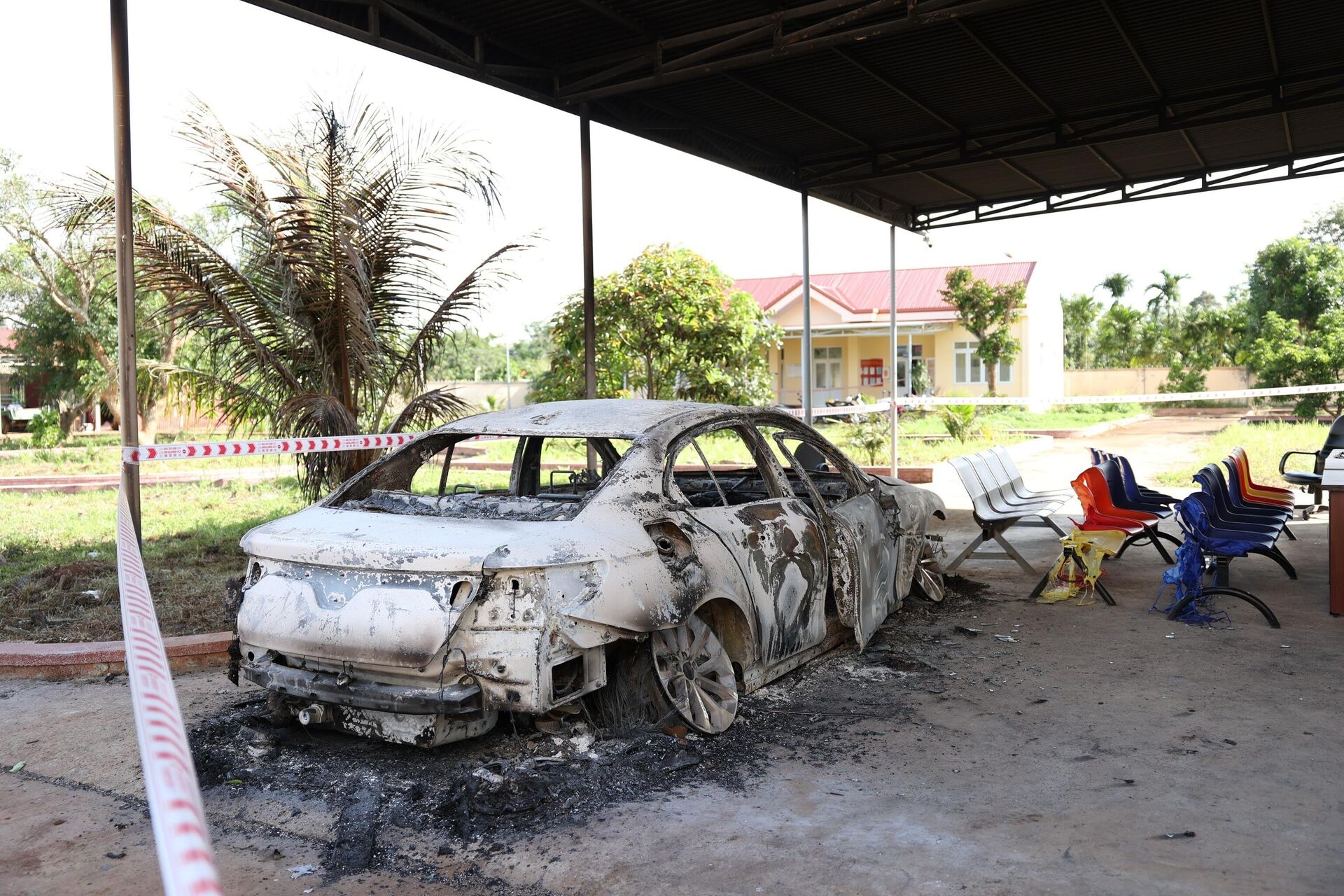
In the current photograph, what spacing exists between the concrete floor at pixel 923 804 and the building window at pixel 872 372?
32585mm

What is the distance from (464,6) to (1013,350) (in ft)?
95.7

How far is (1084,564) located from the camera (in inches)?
311

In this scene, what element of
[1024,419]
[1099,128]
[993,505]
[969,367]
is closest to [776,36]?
[993,505]

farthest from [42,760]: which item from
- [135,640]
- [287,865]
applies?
[135,640]

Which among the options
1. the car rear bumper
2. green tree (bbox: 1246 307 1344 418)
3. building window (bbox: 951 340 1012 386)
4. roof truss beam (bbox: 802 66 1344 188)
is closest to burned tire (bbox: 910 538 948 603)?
the car rear bumper

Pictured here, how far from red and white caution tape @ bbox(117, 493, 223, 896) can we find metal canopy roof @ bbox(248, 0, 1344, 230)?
585cm

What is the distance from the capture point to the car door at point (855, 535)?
18.4ft

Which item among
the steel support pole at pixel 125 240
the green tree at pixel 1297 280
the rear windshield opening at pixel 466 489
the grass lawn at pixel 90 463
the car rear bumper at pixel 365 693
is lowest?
Result: the car rear bumper at pixel 365 693

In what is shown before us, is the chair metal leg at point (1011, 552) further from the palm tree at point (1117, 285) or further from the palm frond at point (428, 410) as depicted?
the palm tree at point (1117, 285)

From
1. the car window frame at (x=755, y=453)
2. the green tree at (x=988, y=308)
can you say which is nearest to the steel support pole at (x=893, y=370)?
the car window frame at (x=755, y=453)

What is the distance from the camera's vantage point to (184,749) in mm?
2141

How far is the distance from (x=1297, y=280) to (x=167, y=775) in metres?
35.2

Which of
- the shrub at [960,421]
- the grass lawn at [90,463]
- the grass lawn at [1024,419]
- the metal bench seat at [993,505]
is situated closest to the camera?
the metal bench seat at [993,505]

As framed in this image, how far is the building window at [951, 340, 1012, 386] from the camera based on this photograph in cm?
3825
